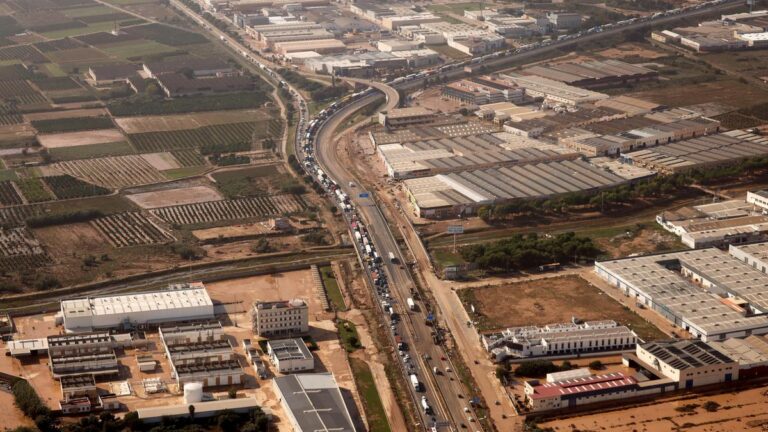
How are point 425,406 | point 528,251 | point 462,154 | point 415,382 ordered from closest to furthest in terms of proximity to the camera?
point 425,406 → point 415,382 → point 528,251 → point 462,154

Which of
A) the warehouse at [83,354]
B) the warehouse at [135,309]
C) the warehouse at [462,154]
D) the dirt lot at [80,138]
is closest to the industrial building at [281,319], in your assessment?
the warehouse at [135,309]

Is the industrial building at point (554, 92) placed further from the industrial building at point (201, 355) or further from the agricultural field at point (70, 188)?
the industrial building at point (201, 355)

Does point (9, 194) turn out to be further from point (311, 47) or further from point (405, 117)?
point (311, 47)

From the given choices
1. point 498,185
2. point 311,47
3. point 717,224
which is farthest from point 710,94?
point 311,47

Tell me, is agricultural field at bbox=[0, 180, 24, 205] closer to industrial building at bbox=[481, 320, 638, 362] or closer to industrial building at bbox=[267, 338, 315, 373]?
industrial building at bbox=[267, 338, 315, 373]

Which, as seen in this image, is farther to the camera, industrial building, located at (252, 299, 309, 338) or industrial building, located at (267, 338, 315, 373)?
industrial building, located at (252, 299, 309, 338)

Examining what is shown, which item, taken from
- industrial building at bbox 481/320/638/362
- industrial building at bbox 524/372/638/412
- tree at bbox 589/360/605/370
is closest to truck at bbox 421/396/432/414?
industrial building at bbox 524/372/638/412

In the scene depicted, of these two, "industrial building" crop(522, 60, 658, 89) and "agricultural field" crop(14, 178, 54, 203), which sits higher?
"industrial building" crop(522, 60, 658, 89)
